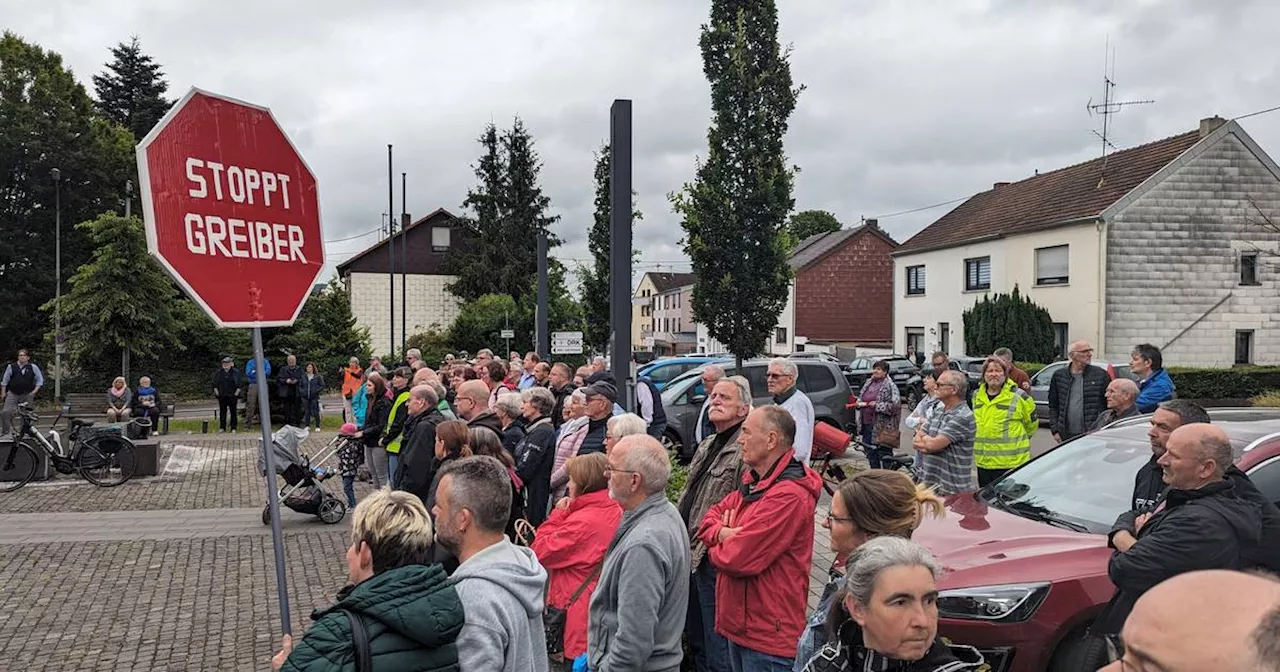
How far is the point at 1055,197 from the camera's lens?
31.8 m

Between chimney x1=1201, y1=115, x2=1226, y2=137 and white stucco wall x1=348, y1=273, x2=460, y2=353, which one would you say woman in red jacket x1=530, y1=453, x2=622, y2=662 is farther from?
white stucco wall x1=348, y1=273, x2=460, y2=353

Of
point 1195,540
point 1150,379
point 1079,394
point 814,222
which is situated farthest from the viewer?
point 814,222

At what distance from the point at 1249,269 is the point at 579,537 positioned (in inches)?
1258

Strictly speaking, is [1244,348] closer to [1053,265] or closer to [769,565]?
[1053,265]

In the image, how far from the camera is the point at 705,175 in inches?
785

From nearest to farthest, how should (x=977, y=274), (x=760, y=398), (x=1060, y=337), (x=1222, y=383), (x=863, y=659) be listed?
(x=863, y=659) < (x=760, y=398) < (x=1222, y=383) < (x=1060, y=337) < (x=977, y=274)

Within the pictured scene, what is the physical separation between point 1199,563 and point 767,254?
16.9 m

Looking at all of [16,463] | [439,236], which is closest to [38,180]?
[439,236]

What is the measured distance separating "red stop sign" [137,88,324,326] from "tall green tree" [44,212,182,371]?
27217 millimetres

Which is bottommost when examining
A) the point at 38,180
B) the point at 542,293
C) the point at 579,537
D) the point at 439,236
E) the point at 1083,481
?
the point at 579,537

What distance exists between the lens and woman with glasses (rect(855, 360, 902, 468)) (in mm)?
12086

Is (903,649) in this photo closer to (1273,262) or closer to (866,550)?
(866,550)

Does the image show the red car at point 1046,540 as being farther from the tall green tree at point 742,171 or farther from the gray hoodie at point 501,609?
the tall green tree at point 742,171

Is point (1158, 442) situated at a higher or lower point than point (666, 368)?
higher
